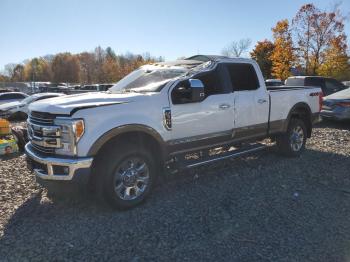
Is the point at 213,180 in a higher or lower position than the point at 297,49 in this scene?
lower

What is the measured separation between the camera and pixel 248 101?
5.89 metres

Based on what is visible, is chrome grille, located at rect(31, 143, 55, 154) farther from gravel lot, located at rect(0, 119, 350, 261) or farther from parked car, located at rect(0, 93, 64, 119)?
parked car, located at rect(0, 93, 64, 119)

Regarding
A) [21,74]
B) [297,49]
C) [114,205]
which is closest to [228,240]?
[114,205]

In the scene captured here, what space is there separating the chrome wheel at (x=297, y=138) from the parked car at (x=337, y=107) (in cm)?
430

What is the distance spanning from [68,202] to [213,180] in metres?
2.38

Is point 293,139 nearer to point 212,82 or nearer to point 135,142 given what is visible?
point 212,82

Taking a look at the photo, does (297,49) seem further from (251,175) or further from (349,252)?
(349,252)

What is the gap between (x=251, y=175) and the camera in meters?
5.88

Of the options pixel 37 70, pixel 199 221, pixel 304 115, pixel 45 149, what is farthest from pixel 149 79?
pixel 37 70

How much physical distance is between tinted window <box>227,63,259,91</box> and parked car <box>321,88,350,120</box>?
5913 millimetres

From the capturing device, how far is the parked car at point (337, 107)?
10656 millimetres

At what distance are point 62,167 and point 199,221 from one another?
5.94 ft

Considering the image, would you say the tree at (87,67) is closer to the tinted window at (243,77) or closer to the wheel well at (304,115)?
the wheel well at (304,115)

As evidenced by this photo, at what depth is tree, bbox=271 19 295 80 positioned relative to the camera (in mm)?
35688
